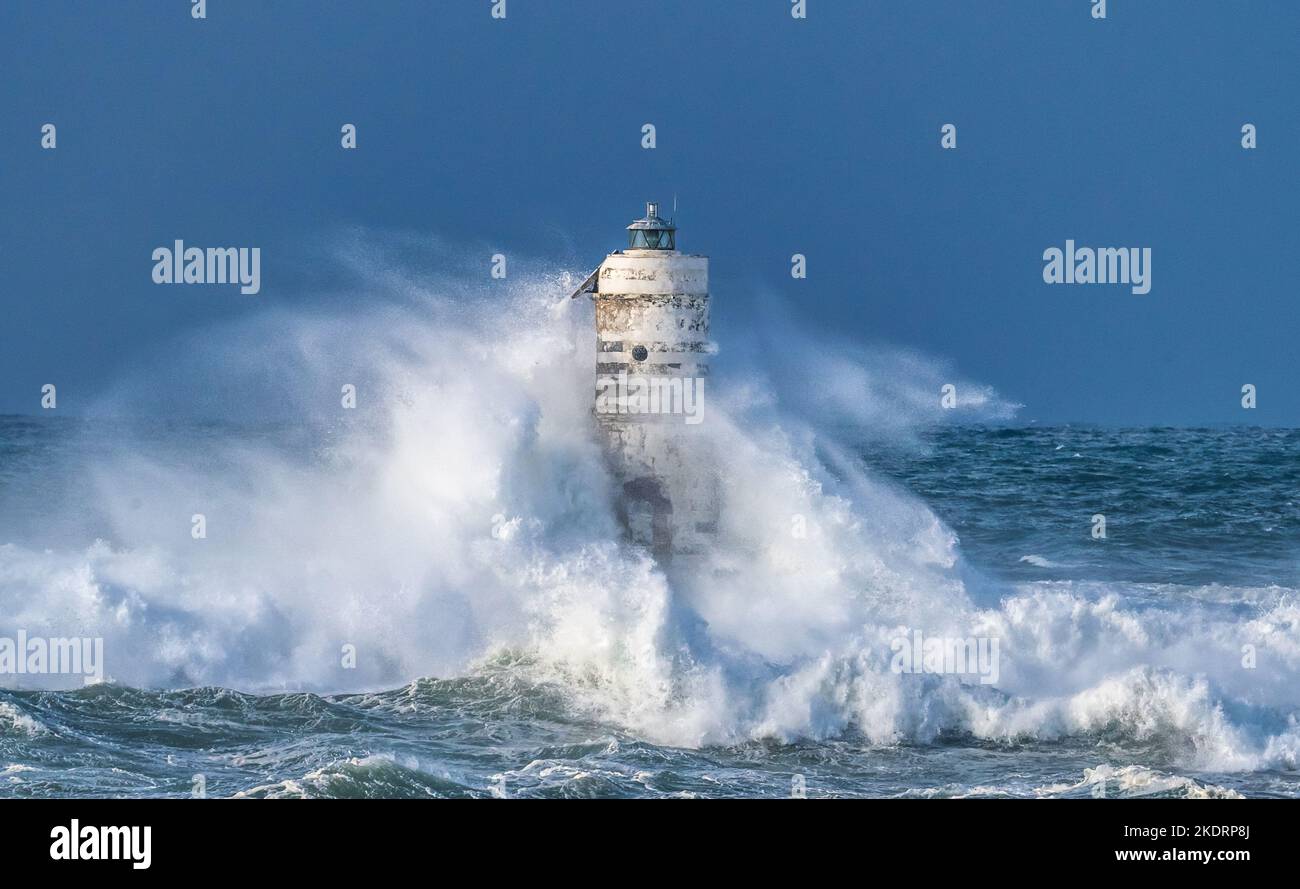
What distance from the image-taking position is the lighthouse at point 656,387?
25.4m

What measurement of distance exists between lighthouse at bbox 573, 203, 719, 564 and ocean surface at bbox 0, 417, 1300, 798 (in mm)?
663

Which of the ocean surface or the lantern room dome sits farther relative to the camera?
the lantern room dome

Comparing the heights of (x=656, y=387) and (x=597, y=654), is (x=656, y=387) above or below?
above

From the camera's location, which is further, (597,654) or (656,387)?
(656,387)

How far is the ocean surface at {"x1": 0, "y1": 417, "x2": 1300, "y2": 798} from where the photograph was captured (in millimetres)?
20297

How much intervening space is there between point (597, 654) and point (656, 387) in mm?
3726

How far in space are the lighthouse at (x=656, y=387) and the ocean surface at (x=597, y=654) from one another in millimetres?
663

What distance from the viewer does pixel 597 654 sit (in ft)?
79.0

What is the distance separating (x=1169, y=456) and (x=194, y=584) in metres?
27.7

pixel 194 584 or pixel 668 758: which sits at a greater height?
pixel 194 584

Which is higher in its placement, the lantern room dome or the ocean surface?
the lantern room dome

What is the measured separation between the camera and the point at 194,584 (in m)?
26.5
